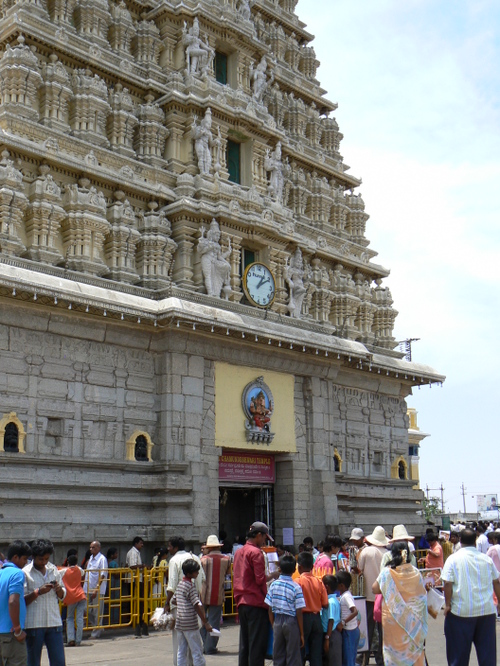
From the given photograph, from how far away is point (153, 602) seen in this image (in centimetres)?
1416

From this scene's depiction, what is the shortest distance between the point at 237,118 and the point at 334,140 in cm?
718

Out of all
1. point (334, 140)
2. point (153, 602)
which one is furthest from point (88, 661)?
point (334, 140)

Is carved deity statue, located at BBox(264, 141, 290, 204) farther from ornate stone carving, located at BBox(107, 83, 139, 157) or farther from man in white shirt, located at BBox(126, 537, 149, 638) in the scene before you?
man in white shirt, located at BBox(126, 537, 149, 638)

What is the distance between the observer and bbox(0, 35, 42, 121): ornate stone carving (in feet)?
61.4

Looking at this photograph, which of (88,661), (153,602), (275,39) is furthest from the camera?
(275,39)

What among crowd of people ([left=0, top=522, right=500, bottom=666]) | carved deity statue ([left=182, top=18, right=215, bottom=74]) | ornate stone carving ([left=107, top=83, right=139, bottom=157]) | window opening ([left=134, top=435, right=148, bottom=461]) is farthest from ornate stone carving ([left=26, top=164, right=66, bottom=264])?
crowd of people ([left=0, top=522, right=500, bottom=666])

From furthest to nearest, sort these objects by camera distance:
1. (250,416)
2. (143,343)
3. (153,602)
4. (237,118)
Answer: (237,118), (250,416), (143,343), (153,602)

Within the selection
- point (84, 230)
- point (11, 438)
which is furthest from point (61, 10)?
point (11, 438)

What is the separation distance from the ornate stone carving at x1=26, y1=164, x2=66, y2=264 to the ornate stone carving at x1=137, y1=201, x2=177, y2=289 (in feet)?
8.02

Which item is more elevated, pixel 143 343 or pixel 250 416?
pixel 143 343

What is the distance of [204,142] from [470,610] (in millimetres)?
16675

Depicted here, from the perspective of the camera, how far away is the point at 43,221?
17.9 meters

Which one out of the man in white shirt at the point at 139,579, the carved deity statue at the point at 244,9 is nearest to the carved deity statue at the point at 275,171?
the carved deity statue at the point at 244,9

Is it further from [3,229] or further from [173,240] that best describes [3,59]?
[173,240]
